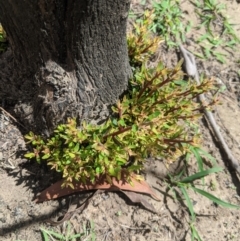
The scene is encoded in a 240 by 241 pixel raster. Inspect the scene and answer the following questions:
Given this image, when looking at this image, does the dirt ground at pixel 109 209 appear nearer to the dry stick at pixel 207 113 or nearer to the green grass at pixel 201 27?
the dry stick at pixel 207 113

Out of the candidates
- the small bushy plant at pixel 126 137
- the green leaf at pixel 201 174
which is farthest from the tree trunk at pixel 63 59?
the green leaf at pixel 201 174

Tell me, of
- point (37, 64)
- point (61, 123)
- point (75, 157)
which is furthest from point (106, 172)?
point (37, 64)

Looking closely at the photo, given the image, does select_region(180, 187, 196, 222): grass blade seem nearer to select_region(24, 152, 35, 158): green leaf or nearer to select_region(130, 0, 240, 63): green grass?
select_region(24, 152, 35, 158): green leaf

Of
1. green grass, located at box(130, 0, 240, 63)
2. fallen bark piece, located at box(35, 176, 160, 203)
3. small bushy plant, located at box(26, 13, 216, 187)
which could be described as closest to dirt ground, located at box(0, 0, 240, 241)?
fallen bark piece, located at box(35, 176, 160, 203)

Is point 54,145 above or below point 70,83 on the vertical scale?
below

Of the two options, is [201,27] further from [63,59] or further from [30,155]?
[30,155]

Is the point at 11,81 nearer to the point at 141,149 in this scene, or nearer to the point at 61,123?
the point at 61,123
